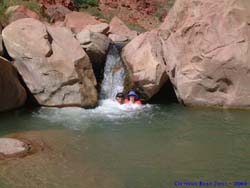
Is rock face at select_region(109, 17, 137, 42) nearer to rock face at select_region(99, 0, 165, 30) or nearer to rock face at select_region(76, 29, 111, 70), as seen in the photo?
rock face at select_region(76, 29, 111, 70)

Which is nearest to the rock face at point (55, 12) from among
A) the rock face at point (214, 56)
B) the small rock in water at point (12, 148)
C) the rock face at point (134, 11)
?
the rock face at point (134, 11)

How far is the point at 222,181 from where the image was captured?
742cm

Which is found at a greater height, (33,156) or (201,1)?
(201,1)

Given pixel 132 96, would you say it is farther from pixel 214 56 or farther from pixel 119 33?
pixel 119 33

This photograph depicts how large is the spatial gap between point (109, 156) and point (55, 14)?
17.4 metres

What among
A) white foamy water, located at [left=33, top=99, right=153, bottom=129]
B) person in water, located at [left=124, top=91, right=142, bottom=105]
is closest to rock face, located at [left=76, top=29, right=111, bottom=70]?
white foamy water, located at [left=33, top=99, right=153, bottom=129]

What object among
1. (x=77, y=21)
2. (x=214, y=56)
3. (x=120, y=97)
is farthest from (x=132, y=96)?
(x=77, y=21)

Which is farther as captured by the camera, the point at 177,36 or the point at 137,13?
the point at 137,13

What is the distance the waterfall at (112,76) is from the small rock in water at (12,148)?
6.04 meters

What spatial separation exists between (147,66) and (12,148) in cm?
651

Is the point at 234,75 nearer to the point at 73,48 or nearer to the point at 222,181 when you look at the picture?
the point at 73,48

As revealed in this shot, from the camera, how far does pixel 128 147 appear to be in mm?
9273

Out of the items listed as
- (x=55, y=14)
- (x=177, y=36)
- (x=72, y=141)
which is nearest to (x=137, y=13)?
(x=55, y=14)

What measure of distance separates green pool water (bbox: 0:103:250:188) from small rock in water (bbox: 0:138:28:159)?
277mm
